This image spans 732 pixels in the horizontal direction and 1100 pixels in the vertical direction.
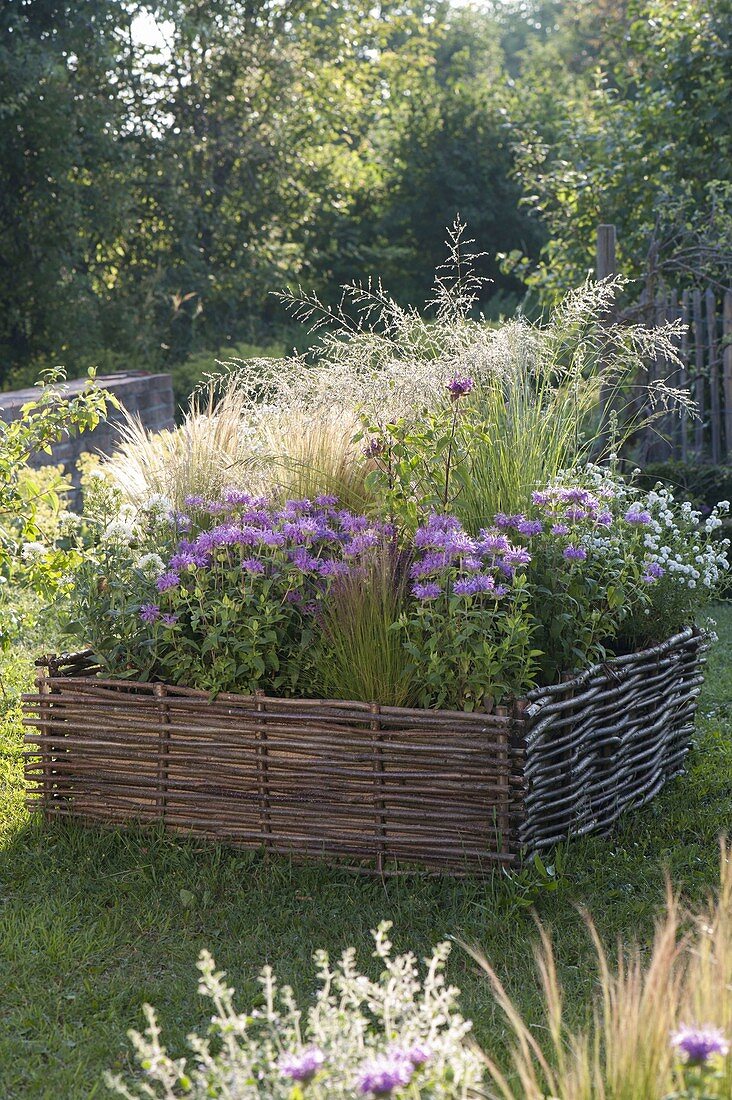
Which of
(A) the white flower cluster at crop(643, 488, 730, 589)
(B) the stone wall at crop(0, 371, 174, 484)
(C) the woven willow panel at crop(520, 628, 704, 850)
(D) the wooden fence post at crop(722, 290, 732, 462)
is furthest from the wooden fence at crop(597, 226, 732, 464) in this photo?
(C) the woven willow panel at crop(520, 628, 704, 850)

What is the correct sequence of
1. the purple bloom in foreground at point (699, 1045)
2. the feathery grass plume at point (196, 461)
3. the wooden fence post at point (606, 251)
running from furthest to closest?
the wooden fence post at point (606, 251), the feathery grass plume at point (196, 461), the purple bloom in foreground at point (699, 1045)

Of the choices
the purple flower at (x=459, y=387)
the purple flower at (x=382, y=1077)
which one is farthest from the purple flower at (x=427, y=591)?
the purple flower at (x=382, y=1077)

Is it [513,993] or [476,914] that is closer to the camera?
[513,993]

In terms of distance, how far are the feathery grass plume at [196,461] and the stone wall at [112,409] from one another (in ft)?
7.59

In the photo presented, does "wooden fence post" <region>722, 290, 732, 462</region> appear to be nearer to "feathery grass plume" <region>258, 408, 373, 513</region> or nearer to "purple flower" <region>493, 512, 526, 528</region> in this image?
"feathery grass plume" <region>258, 408, 373, 513</region>

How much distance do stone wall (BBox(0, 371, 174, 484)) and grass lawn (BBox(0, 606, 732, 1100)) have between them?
375 cm

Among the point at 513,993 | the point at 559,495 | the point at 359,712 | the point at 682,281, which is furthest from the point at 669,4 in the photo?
the point at 513,993

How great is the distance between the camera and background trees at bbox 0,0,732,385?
8.73m

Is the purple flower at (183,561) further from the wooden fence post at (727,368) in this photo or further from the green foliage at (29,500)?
the wooden fence post at (727,368)

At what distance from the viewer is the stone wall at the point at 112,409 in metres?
7.11

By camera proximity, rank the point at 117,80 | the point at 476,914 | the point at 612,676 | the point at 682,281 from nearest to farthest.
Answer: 1. the point at 476,914
2. the point at 612,676
3. the point at 682,281
4. the point at 117,80

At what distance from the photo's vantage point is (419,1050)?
1.46 metres

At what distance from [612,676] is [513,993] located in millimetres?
1092

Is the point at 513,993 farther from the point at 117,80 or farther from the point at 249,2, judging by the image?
the point at 249,2
